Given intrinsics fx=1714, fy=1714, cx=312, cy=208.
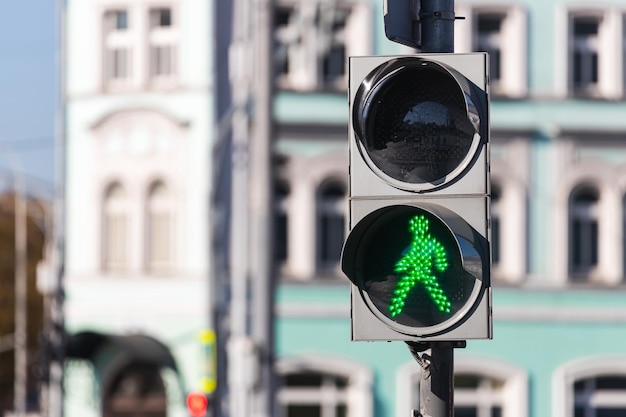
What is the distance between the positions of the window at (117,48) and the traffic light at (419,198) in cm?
2669

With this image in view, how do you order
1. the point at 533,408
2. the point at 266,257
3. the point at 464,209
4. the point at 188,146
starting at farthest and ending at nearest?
the point at 188,146 < the point at 533,408 < the point at 266,257 < the point at 464,209

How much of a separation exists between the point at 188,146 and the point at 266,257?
13980mm

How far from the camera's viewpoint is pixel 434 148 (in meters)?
5.08

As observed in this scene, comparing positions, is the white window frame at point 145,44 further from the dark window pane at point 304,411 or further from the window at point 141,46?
the dark window pane at point 304,411

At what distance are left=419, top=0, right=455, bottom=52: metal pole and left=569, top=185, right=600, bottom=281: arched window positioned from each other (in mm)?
23882

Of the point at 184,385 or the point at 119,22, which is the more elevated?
the point at 119,22

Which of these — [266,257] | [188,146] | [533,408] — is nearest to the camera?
[266,257]

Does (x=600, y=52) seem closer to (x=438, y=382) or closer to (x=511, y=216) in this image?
(x=511, y=216)

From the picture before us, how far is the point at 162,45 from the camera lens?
1235 inches

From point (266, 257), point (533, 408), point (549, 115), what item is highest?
point (549, 115)

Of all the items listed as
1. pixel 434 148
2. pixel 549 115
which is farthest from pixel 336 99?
pixel 434 148

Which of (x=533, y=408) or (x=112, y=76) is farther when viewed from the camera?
(x=112, y=76)

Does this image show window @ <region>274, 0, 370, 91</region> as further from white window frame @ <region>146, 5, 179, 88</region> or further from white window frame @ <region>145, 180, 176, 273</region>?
white window frame @ <region>145, 180, 176, 273</region>

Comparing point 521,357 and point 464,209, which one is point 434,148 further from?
point 521,357
